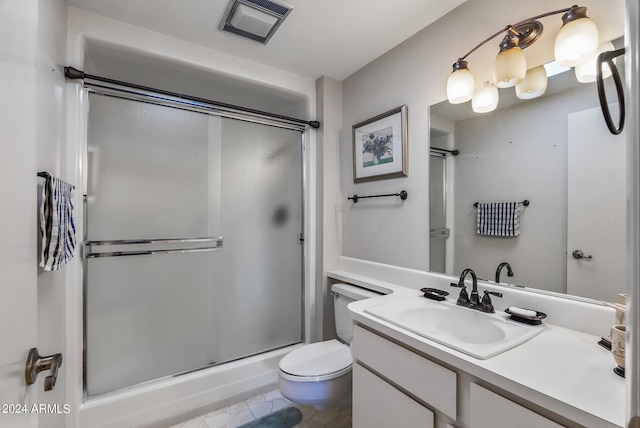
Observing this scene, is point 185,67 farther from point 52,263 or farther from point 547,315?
point 547,315

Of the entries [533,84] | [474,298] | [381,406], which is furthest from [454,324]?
[533,84]

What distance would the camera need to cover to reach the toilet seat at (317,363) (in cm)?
143

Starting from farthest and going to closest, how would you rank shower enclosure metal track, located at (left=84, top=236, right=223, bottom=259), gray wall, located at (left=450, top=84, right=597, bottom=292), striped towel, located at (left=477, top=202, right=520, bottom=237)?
shower enclosure metal track, located at (left=84, top=236, right=223, bottom=259)
striped towel, located at (left=477, top=202, right=520, bottom=237)
gray wall, located at (left=450, top=84, right=597, bottom=292)

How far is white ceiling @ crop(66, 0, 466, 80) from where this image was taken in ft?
4.73

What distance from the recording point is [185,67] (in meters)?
1.83

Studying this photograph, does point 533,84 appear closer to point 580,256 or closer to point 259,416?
point 580,256

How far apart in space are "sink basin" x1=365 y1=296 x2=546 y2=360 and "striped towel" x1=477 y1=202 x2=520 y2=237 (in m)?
0.38

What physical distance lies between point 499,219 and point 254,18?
1679 millimetres

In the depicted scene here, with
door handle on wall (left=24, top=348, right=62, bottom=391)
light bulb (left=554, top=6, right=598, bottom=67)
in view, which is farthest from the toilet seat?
light bulb (left=554, top=6, right=598, bottom=67)

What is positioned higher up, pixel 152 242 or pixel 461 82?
pixel 461 82

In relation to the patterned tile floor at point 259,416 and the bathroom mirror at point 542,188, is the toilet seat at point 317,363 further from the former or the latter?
the bathroom mirror at point 542,188

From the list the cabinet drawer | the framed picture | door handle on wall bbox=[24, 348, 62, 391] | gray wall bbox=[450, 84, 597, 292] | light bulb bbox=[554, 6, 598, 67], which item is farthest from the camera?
the framed picture

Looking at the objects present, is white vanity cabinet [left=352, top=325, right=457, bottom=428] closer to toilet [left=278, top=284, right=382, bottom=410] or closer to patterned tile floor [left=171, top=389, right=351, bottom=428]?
toilet [left=278, top=284, right=382, bottom=410]

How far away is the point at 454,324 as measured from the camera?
1242 mm
